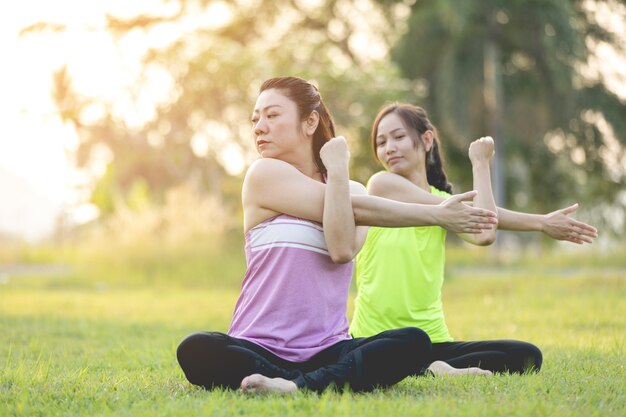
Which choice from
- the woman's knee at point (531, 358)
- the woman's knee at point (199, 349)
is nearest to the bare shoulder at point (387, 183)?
the woman's knee at point (531, 358)

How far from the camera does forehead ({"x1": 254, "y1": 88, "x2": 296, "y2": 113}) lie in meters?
3.73

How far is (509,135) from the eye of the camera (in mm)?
21859

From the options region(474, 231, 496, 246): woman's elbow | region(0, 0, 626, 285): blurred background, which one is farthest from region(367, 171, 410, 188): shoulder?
region(0, 0, 626, 285): blurred background

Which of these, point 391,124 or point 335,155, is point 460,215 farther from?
point 391,124

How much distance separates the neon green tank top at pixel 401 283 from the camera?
4.43 metres

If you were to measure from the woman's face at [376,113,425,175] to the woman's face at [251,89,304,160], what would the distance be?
0.97 metres

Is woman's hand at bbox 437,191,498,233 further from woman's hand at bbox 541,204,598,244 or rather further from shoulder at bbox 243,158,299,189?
woman's hand at bbox 541,204,598,244

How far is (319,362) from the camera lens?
3646 millimetres

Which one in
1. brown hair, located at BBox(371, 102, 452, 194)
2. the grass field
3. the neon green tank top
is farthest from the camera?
brown hair, located at BBox(371, 102, 452, 194)

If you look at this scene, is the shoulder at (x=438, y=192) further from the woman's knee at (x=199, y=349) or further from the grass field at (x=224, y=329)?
the woman's knee at (x=199, y=349)

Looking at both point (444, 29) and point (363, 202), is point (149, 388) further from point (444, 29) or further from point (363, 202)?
point (444, 29)

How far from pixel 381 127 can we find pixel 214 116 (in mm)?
17040

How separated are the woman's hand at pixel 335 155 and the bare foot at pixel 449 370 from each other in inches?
47.5

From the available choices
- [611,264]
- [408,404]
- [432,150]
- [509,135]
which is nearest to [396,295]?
[432,150]
